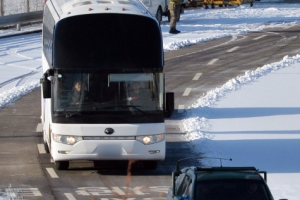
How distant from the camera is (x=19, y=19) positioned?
125 ft

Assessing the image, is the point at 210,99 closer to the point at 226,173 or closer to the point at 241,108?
the point at 241,108

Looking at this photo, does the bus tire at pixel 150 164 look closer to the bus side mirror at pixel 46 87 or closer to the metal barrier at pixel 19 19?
the bus side mirror at pixel 46 87

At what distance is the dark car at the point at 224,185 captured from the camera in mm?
10398

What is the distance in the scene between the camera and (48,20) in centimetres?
1825

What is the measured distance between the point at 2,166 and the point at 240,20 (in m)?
31.1

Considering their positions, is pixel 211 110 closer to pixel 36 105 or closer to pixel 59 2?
pixel 36 105

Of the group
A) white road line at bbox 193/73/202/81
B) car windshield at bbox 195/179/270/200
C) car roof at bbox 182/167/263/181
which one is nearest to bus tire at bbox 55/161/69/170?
car roof at bbox 182/167/263/181

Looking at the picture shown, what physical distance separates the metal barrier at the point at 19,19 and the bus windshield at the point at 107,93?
2220 centimetres

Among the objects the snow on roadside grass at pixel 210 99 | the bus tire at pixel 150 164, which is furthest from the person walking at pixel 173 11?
the bus tire at pixel 150 164

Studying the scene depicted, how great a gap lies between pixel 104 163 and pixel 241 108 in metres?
7.54

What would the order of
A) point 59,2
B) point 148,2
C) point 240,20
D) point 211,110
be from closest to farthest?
point 59,2
point 211,110
point 148,2
point 240,20

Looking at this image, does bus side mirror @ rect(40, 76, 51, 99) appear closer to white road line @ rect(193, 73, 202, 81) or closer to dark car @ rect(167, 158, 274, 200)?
dark car @ rect(167, 158, 274, 200)

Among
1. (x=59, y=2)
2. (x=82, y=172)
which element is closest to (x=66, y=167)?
(x=82, y=172)

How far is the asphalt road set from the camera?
1462cm
